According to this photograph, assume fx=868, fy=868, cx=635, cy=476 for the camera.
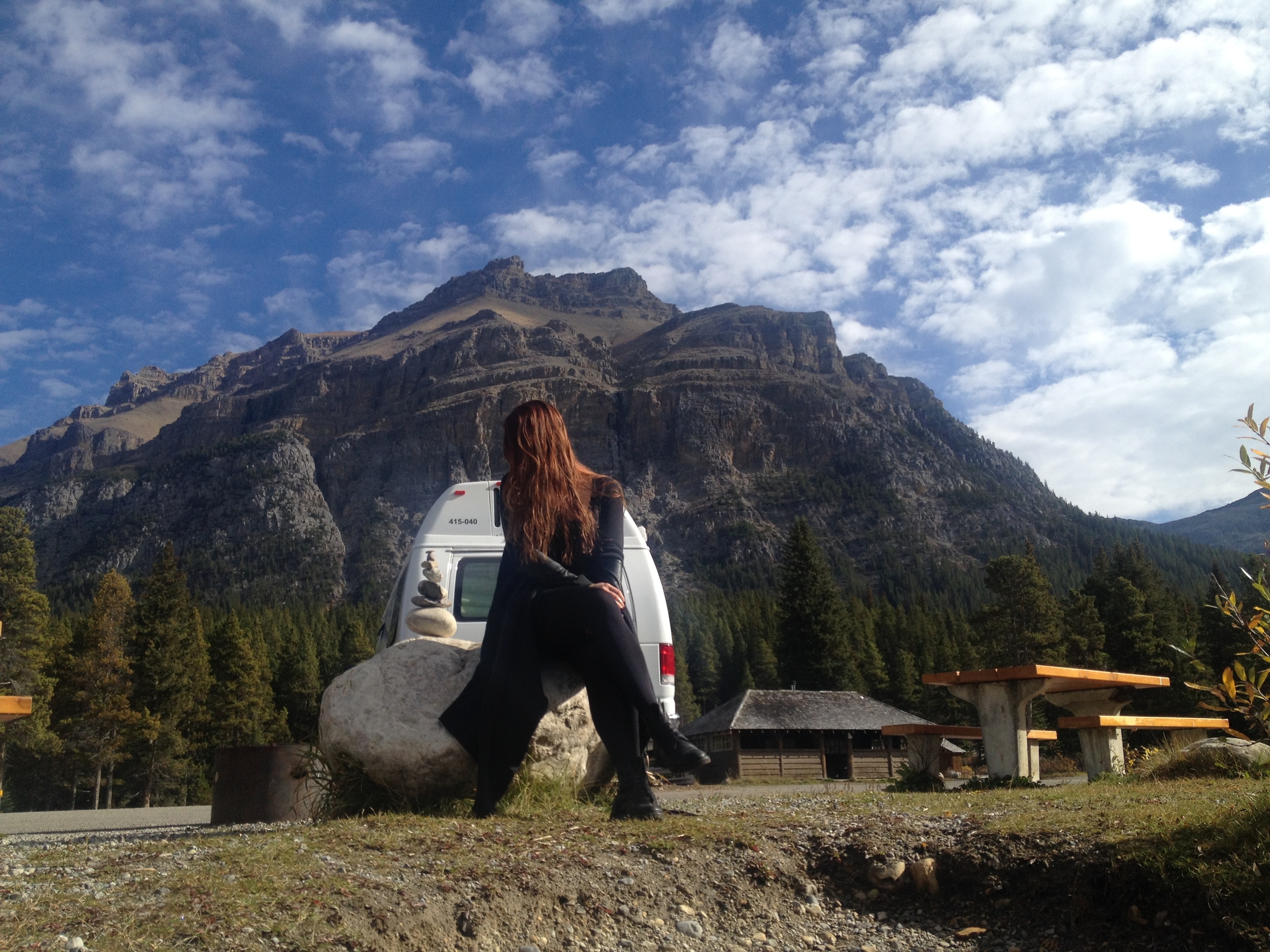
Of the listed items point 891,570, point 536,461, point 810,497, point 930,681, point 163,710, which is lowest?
point 163,710

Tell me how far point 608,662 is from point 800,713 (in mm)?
33809

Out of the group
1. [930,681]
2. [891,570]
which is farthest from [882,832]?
[891,570]

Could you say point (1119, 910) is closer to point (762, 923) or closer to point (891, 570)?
point (762, 923)

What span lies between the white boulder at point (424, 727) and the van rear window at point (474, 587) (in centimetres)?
276

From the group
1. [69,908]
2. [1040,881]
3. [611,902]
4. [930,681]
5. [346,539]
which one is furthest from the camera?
[346,539]

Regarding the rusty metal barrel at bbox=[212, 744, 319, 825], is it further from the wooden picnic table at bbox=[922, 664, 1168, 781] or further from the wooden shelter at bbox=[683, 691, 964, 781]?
the wooden shelter at bbox=[683, 691, 964, 781]

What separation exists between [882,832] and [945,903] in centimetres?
52

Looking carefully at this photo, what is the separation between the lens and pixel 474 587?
27.6 ft

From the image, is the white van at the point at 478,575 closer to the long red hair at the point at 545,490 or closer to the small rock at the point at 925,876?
the long red hair at the point at 545,490

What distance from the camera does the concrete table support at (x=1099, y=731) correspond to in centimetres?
834

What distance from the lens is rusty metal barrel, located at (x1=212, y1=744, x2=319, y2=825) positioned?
26.5 feet

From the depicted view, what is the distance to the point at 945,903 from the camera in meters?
3.61

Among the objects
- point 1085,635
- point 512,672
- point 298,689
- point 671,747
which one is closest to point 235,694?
point 298,689

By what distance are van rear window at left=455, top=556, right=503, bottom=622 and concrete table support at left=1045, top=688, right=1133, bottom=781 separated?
580 centimetres
